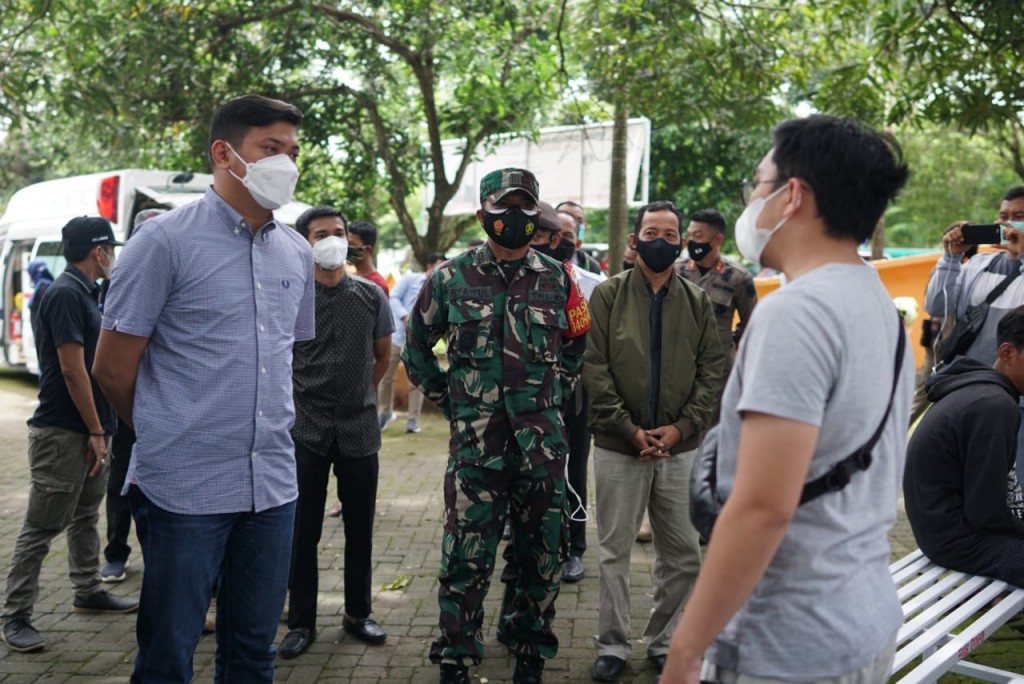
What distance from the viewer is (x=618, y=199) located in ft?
41.6

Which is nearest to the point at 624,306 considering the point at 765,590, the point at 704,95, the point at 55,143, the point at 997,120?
the point at 765,590

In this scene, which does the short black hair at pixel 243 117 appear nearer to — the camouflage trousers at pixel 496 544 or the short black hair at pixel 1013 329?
the camouflage trousers at pixel 496 544

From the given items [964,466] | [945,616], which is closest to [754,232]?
[964,466]

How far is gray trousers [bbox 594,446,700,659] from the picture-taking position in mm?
4398

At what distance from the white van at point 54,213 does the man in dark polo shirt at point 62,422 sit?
5.75 m

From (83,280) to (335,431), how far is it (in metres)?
1.50

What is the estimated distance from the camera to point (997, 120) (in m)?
6.70

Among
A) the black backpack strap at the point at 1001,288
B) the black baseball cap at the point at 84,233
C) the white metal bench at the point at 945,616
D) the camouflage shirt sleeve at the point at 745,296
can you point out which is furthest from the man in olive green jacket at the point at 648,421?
the black baseball cap at the point at 84,233

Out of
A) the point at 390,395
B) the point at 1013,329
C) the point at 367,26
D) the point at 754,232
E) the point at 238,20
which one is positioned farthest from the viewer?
the point at 367,26

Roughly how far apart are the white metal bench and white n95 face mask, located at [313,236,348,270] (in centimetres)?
280

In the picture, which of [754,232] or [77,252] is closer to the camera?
[754,232]

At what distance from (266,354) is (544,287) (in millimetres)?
1474

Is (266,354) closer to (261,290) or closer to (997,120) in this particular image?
(261,290)

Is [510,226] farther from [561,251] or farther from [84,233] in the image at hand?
[84,233]
